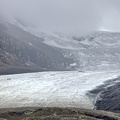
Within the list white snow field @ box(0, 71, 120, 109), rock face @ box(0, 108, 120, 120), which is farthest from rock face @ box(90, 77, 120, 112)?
rock face @ box(0, 108, 120, 120)

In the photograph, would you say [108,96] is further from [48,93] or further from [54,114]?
[54,114]

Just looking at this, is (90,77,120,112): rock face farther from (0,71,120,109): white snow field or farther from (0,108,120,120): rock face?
(0,108,120,120): rock face

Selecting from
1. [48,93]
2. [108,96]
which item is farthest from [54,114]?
[108,96]

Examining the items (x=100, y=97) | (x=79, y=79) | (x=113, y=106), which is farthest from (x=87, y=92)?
(x=79, y=79)

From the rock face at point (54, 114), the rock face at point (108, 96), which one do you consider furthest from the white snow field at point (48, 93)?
the rock face at point (54, 114)

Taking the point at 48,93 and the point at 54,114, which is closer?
the point at 54,114

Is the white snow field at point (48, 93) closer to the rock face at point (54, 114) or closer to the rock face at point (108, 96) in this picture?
the rock face at point (108, 96)

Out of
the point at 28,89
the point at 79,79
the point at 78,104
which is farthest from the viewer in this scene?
the point at 79,79

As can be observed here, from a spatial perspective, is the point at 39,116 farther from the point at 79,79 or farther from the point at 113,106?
the point at 79,79
